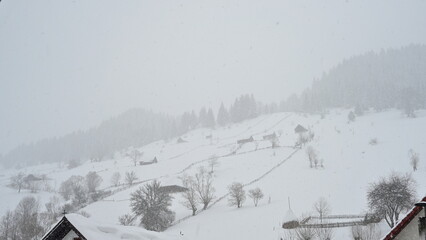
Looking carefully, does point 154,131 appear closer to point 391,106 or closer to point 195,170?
point 195,170

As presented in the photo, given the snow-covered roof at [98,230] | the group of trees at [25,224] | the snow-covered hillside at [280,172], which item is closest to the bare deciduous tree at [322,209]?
the snow-covered hillside at [280,172]

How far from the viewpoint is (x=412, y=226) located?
8539 millimetres

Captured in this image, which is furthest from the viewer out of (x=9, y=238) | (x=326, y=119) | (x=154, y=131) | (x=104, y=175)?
(x=154, y=131)

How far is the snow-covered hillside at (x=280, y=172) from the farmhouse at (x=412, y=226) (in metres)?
10.8

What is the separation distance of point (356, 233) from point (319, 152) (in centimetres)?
4324

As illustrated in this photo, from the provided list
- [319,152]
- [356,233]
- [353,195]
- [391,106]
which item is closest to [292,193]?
[353,195]

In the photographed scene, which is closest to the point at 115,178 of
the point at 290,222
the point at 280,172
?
the point at 280,172

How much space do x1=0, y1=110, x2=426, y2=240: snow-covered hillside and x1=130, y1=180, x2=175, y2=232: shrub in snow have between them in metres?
2.09

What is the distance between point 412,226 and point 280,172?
166 ft

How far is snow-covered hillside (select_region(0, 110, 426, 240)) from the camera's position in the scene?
118 ft

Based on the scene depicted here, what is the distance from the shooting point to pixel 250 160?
2773 inches

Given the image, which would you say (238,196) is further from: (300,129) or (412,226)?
(300,129)

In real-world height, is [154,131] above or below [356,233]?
above

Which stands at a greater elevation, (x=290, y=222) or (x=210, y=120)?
(x=210, y=120)
